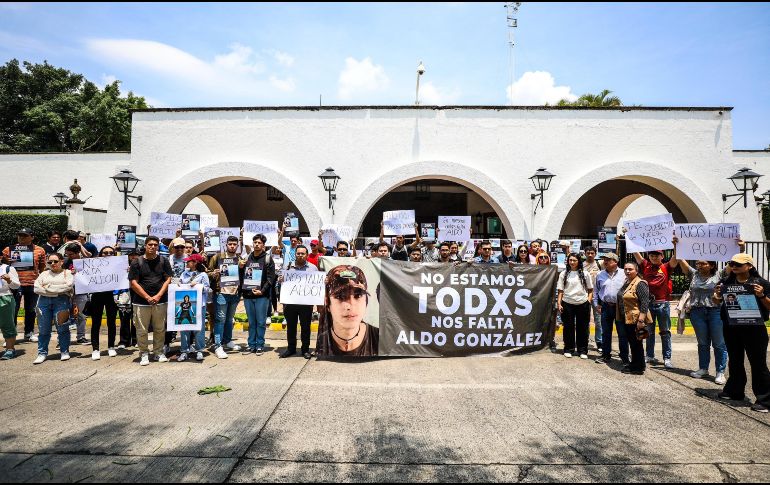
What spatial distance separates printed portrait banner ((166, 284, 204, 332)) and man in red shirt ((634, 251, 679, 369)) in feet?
23.8

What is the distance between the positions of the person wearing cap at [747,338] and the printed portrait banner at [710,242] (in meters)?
0.95

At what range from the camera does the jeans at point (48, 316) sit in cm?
643

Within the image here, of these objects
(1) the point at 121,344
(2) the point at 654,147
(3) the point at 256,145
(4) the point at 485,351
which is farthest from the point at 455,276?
(2) the point at 654,147

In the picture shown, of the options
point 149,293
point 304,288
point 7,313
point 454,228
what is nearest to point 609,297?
point 454,228

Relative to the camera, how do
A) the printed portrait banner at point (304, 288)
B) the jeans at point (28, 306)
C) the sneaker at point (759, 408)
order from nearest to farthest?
the sneaker at point (759, 408), the printed portrait banner at point (304, 288), the jeans at point (28, 306)

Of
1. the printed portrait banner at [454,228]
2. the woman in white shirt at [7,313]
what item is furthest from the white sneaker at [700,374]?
the woman in white shirt at [7,313]

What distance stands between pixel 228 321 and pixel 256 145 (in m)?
7.99

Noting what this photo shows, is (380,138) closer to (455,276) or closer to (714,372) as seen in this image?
(455,276)

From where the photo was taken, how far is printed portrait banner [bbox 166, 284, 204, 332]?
650cm

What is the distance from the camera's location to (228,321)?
7.32 metres

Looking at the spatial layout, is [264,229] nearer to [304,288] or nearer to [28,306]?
[304,288]

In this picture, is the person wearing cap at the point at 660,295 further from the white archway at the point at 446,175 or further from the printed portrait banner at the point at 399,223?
the white archway at the point at 446,175

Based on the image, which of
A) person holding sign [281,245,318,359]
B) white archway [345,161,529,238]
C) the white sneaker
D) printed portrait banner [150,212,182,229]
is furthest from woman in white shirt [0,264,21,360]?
the white sneaker

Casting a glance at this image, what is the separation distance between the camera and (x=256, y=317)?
7.14 metres
